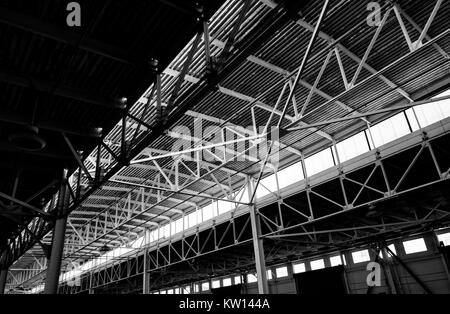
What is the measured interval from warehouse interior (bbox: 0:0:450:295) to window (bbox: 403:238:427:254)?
81mm

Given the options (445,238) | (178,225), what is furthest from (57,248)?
(445,238)

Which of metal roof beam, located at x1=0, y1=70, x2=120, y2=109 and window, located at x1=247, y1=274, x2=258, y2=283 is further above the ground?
metal roof beam, located at x1=0, y1=70, x2=120, y2=109

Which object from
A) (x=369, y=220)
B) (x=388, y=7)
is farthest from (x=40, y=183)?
(x=369, y=220)

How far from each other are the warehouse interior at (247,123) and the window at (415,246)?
3.2 inches

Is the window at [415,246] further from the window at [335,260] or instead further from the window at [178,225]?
the window at [178,225]

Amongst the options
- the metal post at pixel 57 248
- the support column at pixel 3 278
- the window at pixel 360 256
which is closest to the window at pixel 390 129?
the window at pixel 360 256

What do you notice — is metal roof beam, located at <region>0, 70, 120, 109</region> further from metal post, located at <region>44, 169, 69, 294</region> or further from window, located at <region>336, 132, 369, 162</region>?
window, located at <region>336, 132, 369, 162</region>

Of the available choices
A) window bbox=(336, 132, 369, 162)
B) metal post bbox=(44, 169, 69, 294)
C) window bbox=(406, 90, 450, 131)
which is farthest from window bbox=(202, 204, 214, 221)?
window bbox=(406, 90, 450, 131)

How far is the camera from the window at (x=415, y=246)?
19938mm

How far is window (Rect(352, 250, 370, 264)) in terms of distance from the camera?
22395 mm

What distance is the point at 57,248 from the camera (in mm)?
11711

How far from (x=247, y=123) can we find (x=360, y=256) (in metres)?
13.8

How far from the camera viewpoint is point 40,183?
14.4m

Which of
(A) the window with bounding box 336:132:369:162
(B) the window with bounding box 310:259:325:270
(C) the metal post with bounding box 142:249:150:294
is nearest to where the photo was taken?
(A) the window with bounding box 336:132:369:162
